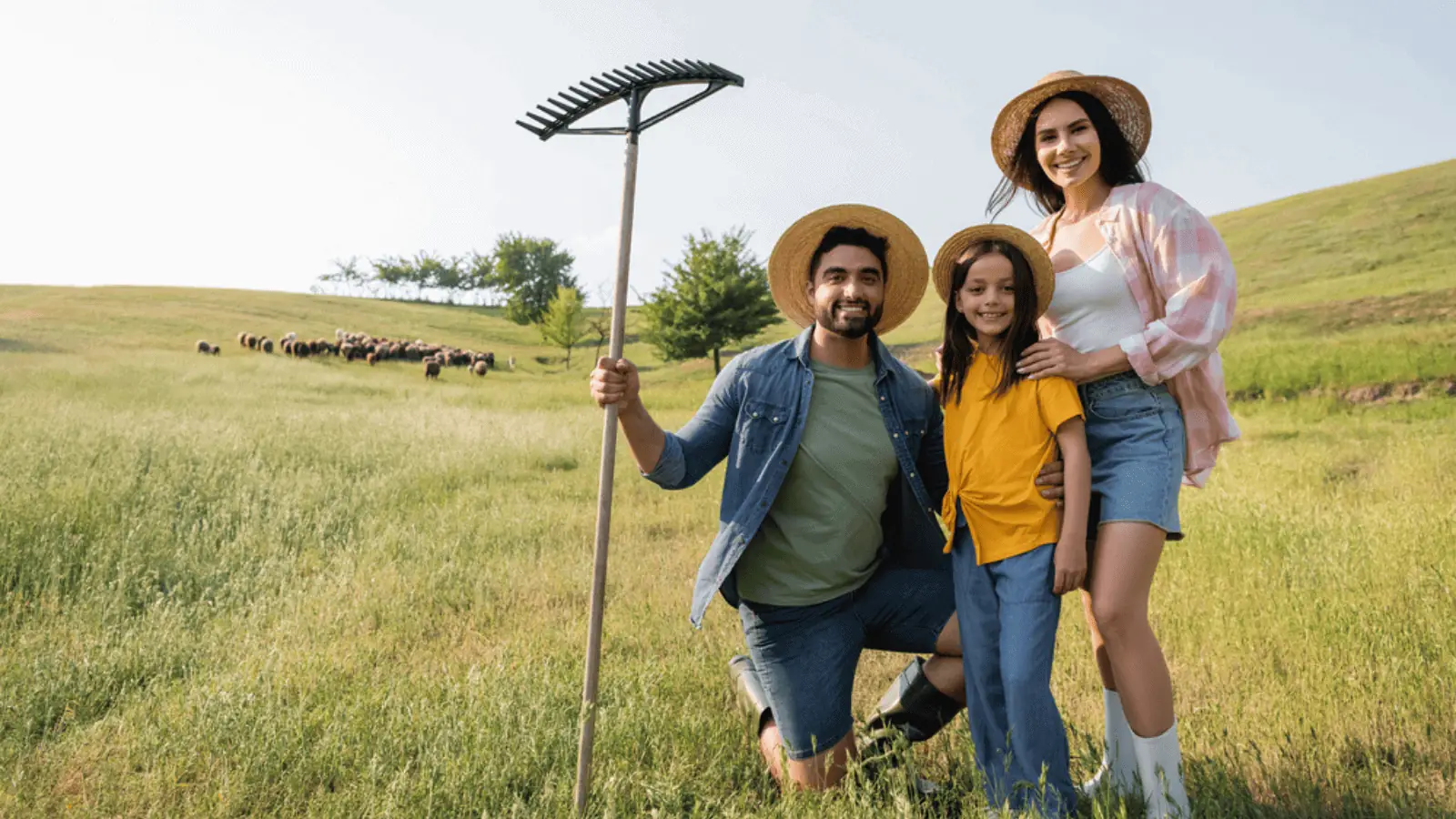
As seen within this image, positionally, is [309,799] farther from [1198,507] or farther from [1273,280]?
[1273,280]

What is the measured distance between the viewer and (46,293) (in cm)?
5788

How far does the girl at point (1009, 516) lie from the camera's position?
271 centimetres

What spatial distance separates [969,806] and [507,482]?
26.1 ft

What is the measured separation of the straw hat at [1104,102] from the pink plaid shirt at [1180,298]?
32 centimetres

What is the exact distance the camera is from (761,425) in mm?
3529

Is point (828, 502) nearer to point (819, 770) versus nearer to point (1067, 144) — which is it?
point (819, 770)

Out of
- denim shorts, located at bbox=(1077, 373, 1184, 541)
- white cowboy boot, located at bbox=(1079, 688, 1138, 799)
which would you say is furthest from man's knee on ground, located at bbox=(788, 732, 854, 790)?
denim shorts, located at bbox=(1077, 373, 1184, 541)

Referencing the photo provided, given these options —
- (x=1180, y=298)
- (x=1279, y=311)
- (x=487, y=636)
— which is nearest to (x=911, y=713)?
(x=1180, y=298)

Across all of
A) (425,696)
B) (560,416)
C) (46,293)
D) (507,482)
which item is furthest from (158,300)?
(425,696)

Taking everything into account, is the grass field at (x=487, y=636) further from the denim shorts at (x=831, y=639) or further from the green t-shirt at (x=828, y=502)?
the green t-shirt at (x=828, y=502)

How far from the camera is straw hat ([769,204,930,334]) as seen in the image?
364 centimetres

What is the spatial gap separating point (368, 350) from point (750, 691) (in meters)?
43.6

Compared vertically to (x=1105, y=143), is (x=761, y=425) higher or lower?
lower

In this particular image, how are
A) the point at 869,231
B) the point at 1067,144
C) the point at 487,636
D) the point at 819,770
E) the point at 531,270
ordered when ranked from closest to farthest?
the point at 1067,144 < the point at 819,770 < the point at 869,231 < the point at 487,636 < the point at 531,270
